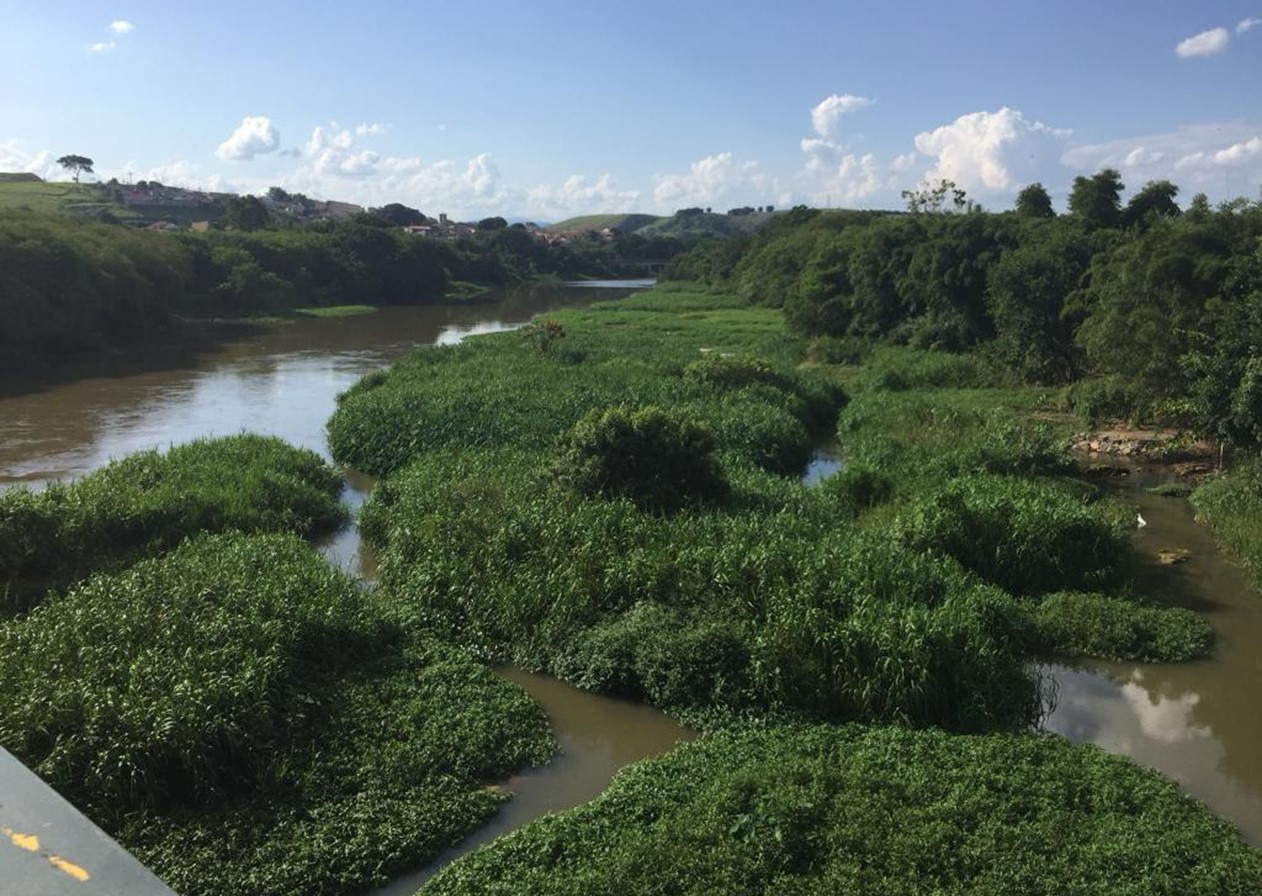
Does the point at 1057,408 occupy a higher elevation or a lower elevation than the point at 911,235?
lower

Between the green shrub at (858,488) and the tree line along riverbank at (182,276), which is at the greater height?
the tree line along riverbank at (182,276)

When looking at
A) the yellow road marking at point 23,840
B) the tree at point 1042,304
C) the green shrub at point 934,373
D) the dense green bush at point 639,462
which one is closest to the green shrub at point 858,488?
the dense green bush at point 639,462

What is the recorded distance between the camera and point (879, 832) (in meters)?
9.10

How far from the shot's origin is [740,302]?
76.3 m

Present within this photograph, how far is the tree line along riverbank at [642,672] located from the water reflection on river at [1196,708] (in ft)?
1.80

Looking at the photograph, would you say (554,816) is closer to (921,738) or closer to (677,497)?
(921,738)

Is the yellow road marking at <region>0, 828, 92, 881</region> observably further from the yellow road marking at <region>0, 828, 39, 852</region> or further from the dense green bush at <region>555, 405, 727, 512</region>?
the dense green bush at <region>555, 405, 727, 512</region>

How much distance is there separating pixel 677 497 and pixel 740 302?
195ft

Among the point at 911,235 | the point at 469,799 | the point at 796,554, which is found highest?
the point at 911,235

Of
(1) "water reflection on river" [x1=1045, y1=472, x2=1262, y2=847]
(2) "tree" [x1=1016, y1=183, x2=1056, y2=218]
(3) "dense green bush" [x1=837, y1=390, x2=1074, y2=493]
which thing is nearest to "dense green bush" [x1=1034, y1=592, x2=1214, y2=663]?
(1) "water reflection on river" [x1=1045, y1=472, x2=1262, y2=847]

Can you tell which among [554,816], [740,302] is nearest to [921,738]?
[554,816]

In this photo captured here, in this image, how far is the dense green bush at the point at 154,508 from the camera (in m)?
16.2

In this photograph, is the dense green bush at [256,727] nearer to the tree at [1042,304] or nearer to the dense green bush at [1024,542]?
the dense green bush at [1024,542]

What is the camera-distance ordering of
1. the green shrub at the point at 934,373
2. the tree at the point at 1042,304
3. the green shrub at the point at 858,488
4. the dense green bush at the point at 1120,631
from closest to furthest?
the dense green bush at the point at 1120,631 < the green shrub at the point at 858,488 < the tree at the point at 1042,304 < the green shrub at the point at 934,373
